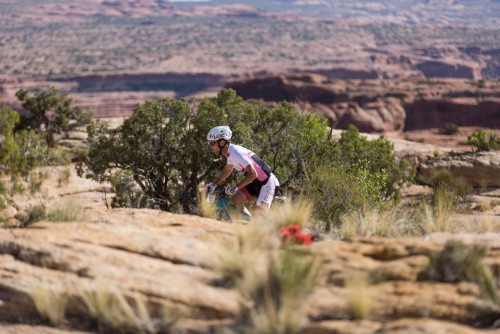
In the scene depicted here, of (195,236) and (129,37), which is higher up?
(195,236)

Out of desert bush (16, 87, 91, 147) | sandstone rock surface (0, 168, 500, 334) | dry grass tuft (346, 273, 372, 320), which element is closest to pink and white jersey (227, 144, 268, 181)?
sandstone rock surface (0, 168, 500, 334)

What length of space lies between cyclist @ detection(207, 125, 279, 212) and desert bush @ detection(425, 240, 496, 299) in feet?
11.1

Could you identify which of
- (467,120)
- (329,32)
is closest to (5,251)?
(467,120)

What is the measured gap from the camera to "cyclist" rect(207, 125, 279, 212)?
8.34 meters

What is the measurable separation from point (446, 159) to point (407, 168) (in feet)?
6.97

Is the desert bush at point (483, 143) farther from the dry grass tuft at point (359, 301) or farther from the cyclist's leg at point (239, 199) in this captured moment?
the dry grass tuft at point (359, 301)

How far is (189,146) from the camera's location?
46.5ft

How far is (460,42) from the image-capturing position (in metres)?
137

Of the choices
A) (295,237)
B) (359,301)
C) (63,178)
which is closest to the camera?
(359,301)

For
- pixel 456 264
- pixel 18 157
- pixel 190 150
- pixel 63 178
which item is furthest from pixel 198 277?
pixel 63 178

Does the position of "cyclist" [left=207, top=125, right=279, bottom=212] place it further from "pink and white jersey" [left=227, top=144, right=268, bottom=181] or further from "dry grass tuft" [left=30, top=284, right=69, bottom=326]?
"dry grass tuft" [left=30, top=284, right=69, bottom=326]

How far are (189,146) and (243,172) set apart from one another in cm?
575

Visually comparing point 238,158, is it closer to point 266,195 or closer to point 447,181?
point 266,195

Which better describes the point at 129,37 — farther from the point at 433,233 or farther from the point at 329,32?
the point at 433,233
